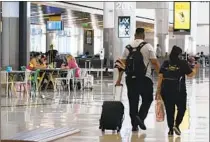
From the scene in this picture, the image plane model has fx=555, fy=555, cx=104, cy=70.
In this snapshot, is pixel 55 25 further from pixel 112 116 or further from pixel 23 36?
pixel 112 116

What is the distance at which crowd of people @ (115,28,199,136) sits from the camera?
27.3 feet

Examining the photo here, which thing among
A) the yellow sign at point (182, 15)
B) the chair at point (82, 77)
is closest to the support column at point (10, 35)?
the chair at point (82, 77)

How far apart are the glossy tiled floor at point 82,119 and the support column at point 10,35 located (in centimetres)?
536

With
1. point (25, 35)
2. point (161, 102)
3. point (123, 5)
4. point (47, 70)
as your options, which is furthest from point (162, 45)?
point (161, 102)

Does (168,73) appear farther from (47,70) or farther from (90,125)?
(47,70)

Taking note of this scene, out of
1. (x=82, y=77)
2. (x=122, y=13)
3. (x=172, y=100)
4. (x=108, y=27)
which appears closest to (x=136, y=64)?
(x=172, y=100)

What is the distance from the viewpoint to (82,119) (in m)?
10.6

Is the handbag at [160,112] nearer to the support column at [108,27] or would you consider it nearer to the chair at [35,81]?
the chair at [35,81]

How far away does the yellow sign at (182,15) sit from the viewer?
102 ft

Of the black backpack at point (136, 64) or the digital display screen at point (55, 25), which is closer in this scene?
the black backpack at point (136, 64)

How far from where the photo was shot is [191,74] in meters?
8.33

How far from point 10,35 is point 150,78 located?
1342cm

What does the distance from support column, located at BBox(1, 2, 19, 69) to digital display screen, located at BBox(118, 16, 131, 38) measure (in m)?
4.54

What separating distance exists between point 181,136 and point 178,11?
2357 cm
